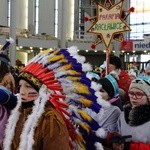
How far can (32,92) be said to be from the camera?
228 cm

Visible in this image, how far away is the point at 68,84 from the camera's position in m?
2.43

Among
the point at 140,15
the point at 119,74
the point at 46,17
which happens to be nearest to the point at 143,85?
the point at 119,74

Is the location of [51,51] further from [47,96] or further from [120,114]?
[120,114]

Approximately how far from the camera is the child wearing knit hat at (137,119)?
2.92 metres

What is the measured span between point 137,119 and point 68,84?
0.79m

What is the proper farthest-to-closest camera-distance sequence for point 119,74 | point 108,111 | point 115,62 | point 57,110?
point 115,62 → point 119,74 → point 108,111 → point 57,110

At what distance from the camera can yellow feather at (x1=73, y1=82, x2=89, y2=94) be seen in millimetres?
2449

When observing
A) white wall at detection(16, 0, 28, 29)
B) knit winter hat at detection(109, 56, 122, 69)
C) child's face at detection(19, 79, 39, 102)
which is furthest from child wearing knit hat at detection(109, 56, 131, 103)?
white wall at detection(16, 0, 28, 29)

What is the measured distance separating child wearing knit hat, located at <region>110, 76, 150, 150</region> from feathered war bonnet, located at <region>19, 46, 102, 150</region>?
0.47 metres

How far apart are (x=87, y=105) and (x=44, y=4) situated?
29502 millimetres

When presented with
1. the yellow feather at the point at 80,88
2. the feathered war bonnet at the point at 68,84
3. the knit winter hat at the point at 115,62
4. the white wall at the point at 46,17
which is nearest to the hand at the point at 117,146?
the feathered war bonnet at the point at 68,84

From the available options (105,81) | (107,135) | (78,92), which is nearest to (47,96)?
(78,92)

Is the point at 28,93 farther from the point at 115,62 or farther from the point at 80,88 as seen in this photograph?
the point at 115,62

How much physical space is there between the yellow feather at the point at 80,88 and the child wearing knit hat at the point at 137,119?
0.57m
